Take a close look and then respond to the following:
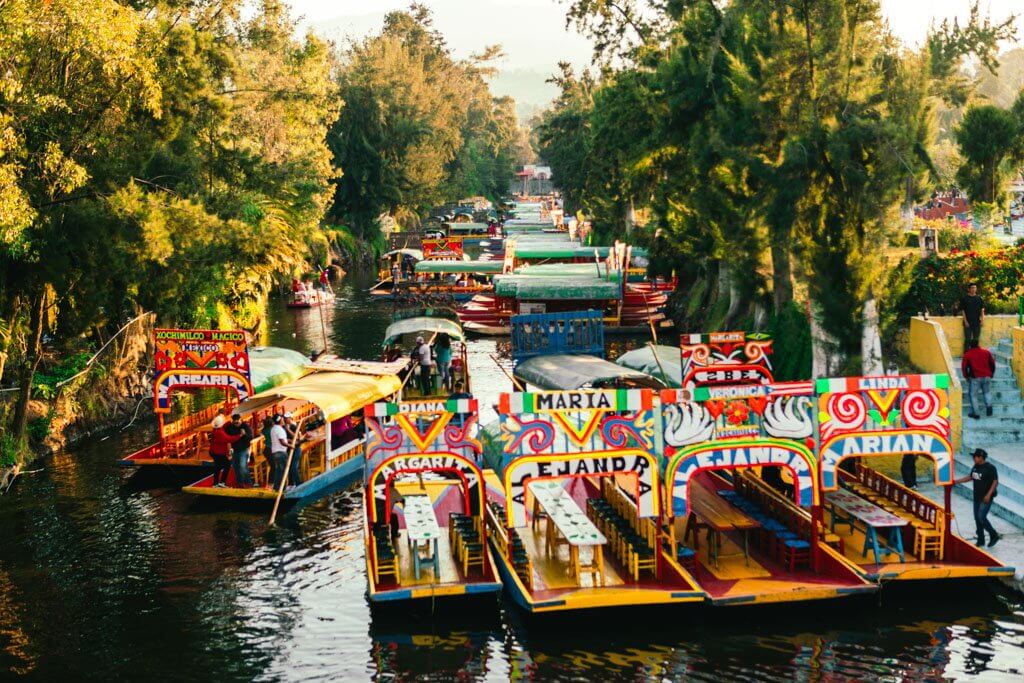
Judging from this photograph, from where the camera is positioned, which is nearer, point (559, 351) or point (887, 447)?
point (887, 447)

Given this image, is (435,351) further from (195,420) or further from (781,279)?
(781,279)

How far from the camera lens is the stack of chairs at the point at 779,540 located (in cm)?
1819

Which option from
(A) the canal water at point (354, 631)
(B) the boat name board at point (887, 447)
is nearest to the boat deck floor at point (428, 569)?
(A) the canal water at point (354, 631)

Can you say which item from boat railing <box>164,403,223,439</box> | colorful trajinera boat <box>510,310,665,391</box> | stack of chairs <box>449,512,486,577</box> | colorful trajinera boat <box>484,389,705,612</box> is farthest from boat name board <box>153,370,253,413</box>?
colorful trajinera boat <box>484,389,705,612</box>

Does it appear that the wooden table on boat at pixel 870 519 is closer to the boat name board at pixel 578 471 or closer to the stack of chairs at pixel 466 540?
the boat name board at pixel 578 471

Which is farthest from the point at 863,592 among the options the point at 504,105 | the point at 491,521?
the point at 504,105

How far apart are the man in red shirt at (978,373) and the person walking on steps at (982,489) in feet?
17.4

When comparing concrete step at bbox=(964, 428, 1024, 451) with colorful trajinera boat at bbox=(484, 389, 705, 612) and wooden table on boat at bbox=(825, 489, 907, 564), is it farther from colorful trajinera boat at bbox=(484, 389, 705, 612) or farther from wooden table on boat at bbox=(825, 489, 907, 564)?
colorful trajinera boat at bbox=(484, 389, 705, 612)

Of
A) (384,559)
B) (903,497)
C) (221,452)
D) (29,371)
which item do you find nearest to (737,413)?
(903,497)

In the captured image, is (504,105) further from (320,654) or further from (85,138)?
(320,654)

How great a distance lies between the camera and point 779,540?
1870 centimetres

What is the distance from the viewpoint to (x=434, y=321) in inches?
1459

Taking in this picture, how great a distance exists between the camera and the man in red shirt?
23078 millimetres

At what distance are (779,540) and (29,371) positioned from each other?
1941 centimetres
